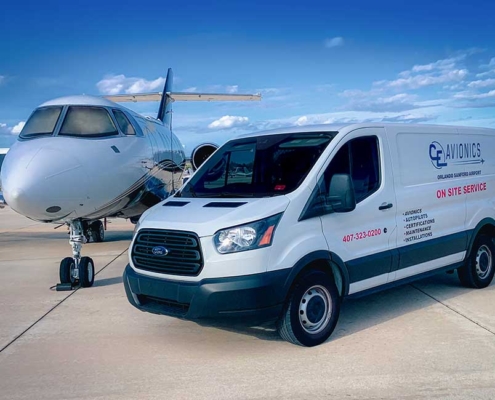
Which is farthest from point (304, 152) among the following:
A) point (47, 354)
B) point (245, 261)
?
point (47, 354)

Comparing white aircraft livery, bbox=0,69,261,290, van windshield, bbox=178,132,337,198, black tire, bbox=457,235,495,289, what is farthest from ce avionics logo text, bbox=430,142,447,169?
white aircraft livery, bbox=0,69,261,290

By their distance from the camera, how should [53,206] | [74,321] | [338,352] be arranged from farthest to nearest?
[53,206] → [74,321] → [338,352]

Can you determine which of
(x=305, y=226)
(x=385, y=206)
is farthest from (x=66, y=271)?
(x=385, y=206)

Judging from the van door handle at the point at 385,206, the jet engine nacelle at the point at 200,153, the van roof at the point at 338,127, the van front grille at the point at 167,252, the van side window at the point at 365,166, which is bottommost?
the van front grille at the point at 167,252

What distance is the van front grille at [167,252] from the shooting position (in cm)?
465

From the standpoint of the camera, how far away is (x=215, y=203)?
A: 16.5ft

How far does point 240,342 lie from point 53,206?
12.1 feet

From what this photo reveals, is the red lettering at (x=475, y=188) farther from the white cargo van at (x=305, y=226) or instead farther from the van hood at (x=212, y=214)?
the van hood at (x=212, y=214)

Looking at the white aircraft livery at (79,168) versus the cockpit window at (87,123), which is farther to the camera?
the cockpit window at (87,123)

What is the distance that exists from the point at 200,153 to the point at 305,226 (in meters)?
9.56

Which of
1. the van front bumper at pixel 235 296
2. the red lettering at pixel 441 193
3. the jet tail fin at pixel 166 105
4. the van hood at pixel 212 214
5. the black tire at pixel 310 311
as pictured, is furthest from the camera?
the jet tail fin at pixel 166 105

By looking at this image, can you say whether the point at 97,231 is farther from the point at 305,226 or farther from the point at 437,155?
the point at 305,226

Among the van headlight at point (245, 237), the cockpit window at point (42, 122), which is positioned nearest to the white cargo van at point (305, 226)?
the van headlight at point (245, 237)

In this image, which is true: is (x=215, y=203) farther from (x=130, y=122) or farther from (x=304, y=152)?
(x=130, y=122)
